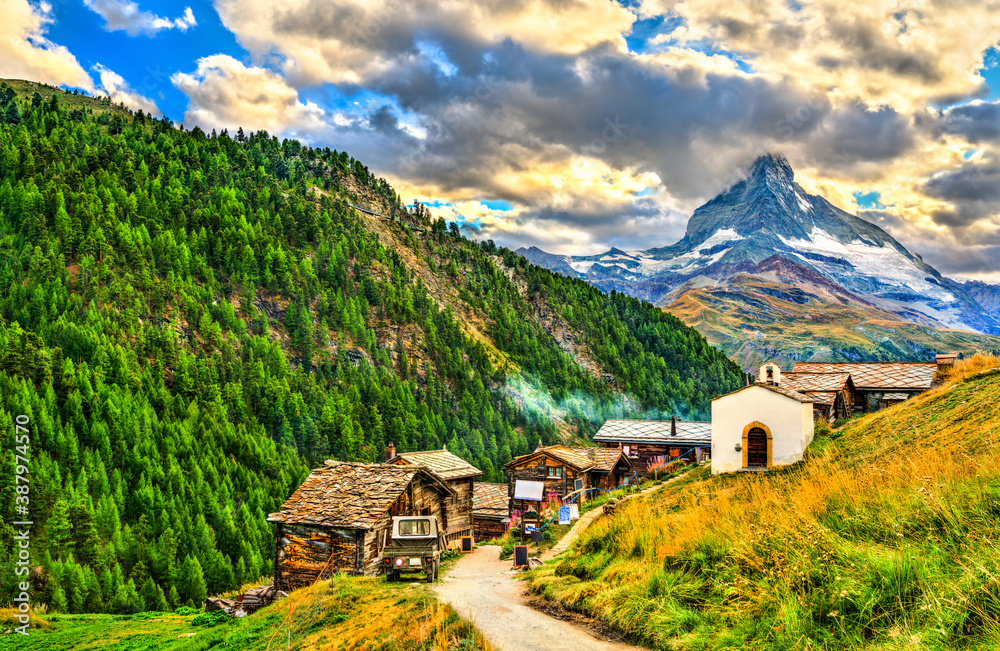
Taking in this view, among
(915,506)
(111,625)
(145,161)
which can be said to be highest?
(145,161)

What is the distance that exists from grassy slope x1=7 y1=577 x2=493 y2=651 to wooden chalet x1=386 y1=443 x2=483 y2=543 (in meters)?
18.3

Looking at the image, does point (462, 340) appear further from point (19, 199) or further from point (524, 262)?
point (19, 199)

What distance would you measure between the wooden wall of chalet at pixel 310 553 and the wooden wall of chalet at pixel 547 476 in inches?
797

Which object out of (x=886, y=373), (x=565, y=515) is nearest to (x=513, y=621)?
(x=565, y=515)

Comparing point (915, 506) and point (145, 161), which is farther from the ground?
point (145, 161)

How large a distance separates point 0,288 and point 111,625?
93.3 m

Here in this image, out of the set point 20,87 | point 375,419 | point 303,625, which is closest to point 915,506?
point 303,625

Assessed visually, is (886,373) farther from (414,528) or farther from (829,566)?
(829,566)

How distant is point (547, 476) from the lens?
151 feet

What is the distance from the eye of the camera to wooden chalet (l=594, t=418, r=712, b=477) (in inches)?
2128

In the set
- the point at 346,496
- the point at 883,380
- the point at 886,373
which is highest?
the point at 886,373

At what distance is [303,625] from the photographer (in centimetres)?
1418

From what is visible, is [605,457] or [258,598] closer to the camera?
[258,598]

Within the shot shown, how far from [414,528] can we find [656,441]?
132 feet
